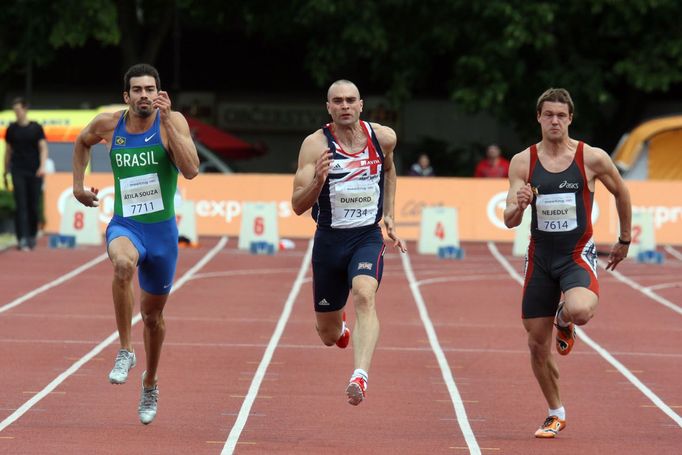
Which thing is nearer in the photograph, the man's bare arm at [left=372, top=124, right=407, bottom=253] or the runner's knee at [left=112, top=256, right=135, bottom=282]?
the runner's knee at [left=112, top=256, right=135, bottom=282]

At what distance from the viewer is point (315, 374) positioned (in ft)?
38.8

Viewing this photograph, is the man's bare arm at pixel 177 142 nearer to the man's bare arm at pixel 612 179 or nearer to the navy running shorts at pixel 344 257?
the navy running shorts at pixel 344 257

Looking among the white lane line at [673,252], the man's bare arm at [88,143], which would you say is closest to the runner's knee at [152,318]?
the man's bare arm at [88,143]

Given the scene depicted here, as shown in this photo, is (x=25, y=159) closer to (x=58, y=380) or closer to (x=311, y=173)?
(x=58, y=380)

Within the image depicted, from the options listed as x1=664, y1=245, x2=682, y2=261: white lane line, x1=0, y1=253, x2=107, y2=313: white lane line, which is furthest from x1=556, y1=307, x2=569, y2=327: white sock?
x1=664, y1=245, x2=682, y2=261: white lane line

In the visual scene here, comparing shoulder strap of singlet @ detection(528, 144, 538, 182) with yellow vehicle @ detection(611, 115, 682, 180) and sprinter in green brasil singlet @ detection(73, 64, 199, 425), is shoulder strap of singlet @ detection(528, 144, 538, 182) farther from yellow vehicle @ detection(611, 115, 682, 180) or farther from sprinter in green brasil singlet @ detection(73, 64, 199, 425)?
yellow vehicle @ detection(611, 115, 682, 180)

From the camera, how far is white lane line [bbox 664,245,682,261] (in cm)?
2470

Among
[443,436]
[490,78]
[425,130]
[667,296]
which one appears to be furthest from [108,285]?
[425,130]

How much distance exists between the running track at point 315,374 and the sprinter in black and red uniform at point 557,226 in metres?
0.54

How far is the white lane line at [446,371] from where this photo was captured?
9.11 meters

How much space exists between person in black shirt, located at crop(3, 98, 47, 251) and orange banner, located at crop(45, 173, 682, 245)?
14.4 feet

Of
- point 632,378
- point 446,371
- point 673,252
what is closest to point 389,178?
point 446,371

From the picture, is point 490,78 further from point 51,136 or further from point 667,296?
point 667,296

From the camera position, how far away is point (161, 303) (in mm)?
9266
